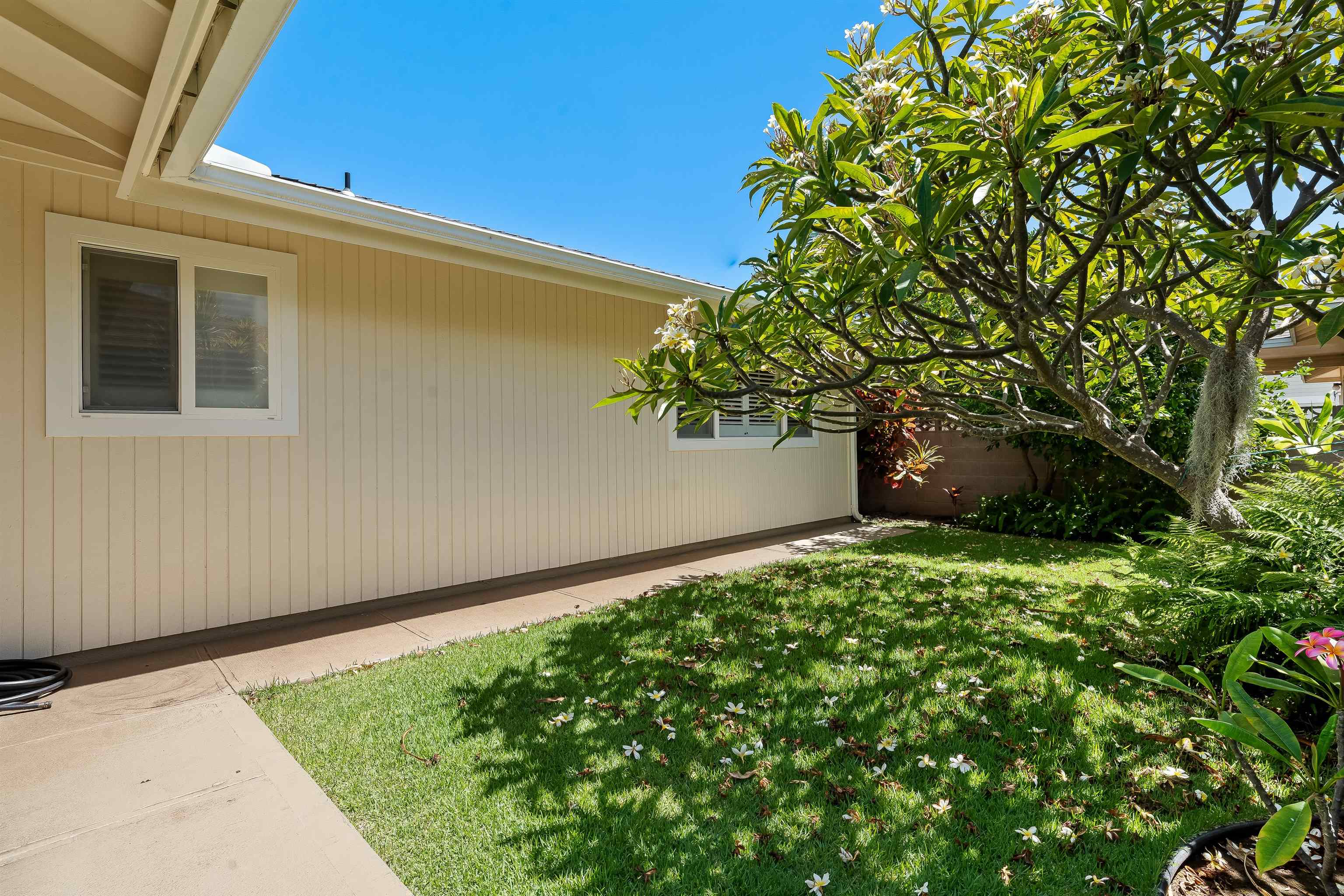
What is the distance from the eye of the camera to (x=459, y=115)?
28.0 ft

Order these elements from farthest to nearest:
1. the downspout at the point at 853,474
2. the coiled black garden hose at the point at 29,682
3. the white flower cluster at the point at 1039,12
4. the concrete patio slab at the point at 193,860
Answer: the downspout at the point at 853,474 < the coiled black garden hose at the point at 29,682 < the white flower cluster at the point at 1039,12 < the concrete patio slab at the point at 193,860

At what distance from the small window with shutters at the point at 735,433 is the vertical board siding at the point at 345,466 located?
338 mm

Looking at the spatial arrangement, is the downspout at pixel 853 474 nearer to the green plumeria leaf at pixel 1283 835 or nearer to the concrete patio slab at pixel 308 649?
the concrete patio slab at pixel 308 649

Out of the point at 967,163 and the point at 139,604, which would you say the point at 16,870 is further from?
the point at 967,163

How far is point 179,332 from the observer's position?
3854mm

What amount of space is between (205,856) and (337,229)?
11.6 feet

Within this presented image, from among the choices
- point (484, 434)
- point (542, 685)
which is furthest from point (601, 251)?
point (542, 685)

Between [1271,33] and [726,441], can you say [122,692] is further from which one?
[726,441]

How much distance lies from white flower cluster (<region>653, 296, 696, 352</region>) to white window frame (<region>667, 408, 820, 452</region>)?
3.18 m

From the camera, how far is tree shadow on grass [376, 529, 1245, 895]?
1.83 metres

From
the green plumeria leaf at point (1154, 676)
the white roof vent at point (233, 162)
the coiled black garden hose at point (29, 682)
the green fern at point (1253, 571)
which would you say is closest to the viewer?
the green plumeria leaf at point (1154, 676)

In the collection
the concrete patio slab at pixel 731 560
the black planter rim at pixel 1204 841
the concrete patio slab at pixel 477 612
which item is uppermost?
the black planter rim at pixel 1204 841

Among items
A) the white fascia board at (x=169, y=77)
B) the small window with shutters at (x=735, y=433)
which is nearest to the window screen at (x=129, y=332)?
the white fascia board at (x=169, y=77)

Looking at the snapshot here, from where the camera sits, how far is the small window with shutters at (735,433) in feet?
22.6
